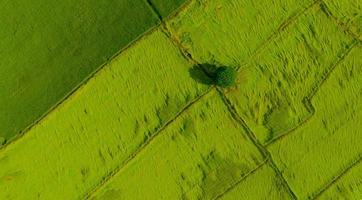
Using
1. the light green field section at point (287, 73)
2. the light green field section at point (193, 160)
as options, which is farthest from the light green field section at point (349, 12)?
the light green field section at point (193, 160)

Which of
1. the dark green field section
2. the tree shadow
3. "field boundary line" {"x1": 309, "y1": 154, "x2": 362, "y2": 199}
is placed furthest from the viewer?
"field boundary line" {"x1": 309, "y1": 154, "x2": 362, "y2": 199}

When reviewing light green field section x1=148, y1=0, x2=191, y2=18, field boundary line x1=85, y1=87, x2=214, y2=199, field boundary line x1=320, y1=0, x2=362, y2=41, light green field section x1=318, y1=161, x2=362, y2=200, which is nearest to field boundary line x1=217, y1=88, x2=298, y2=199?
field boundary line x1=85, y1=87, x2=214, y2=199

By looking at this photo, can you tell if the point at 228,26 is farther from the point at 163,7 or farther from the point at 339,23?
the point at 339,23

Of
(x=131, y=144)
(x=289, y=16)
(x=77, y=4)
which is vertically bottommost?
(x=131, y=144)

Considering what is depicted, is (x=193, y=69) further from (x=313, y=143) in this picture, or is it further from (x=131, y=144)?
(x=313, y=143)

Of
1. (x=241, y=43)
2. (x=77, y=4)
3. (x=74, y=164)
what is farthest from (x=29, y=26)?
(x=241, y=43)

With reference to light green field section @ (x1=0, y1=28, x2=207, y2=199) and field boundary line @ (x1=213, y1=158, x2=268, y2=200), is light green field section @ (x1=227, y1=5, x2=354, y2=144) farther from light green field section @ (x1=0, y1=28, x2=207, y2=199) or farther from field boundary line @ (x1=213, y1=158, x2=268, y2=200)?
light green field section @ (x1=0, y1=28, x2=207, y2=199)
